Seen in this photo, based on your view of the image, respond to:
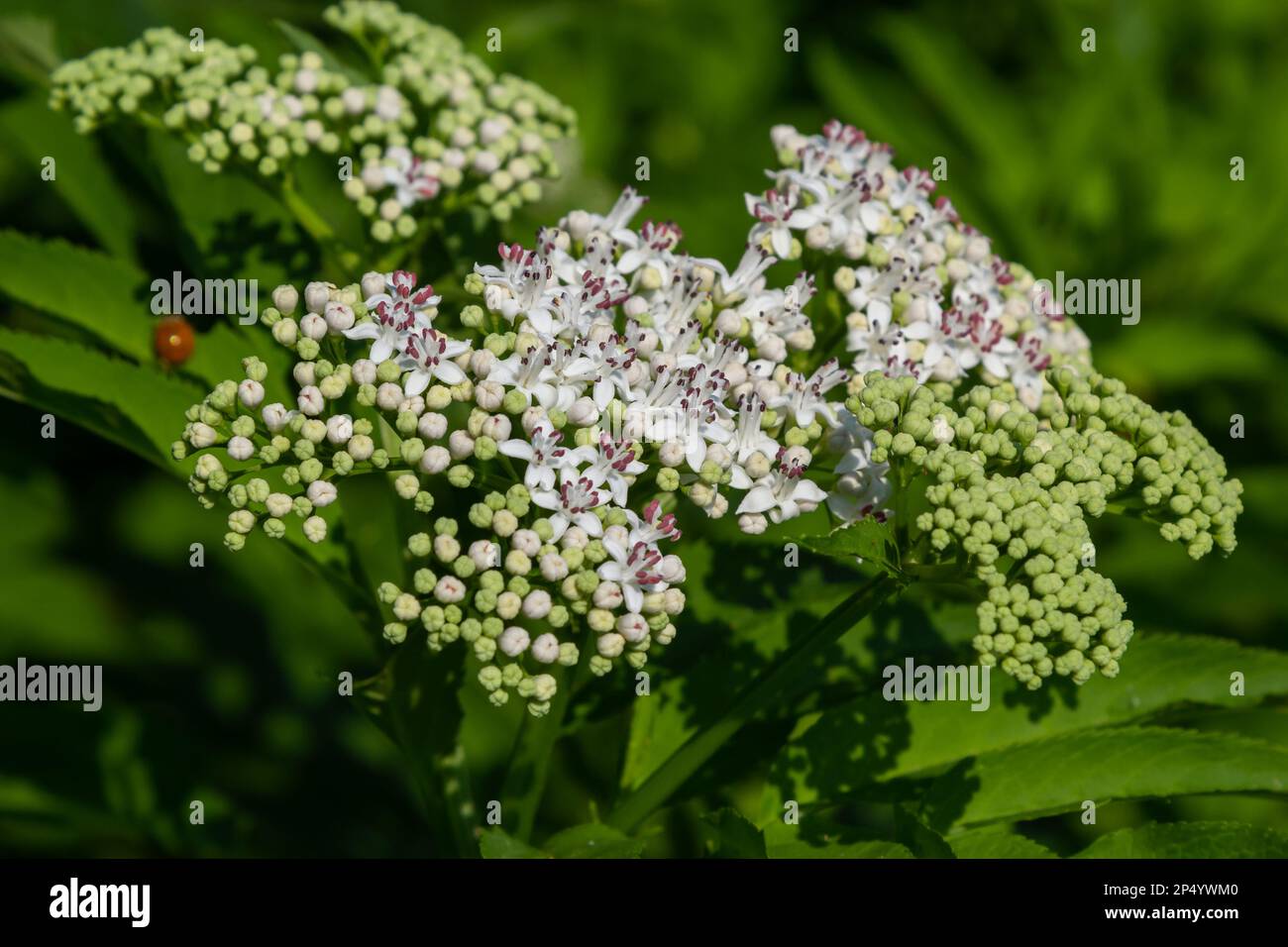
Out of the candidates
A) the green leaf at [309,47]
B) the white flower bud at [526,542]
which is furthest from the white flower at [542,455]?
the green leaf at [309,47]

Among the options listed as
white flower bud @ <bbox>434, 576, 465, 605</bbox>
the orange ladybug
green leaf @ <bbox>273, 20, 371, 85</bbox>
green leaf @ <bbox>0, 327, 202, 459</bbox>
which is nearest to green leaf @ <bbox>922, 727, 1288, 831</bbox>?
white flower bud @ <bbox>434, 576, 465, 605</bbox>

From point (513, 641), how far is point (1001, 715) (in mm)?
1268

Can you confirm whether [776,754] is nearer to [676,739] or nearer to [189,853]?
[676,739]

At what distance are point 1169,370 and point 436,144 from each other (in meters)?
3.07

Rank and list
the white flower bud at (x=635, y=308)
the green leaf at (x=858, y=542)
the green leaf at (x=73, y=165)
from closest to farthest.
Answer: the green leaf at (x=858, y=542) → the white flower bud at (x=635, y=308) → the green leaf at (x=73, y=165)

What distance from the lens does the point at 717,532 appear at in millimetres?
4293

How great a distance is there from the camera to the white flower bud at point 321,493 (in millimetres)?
2570

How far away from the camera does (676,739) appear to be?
300 cm

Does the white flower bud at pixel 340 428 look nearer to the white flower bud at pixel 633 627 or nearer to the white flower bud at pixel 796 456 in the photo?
the white flower bud at pixel 633 627

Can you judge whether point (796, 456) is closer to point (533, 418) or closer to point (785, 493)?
point (785, 493)

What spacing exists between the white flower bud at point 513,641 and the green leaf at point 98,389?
0.96 m

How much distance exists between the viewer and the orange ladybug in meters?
3.17
